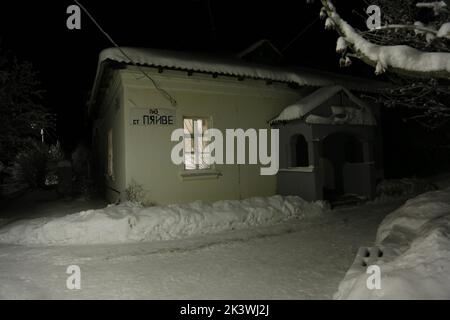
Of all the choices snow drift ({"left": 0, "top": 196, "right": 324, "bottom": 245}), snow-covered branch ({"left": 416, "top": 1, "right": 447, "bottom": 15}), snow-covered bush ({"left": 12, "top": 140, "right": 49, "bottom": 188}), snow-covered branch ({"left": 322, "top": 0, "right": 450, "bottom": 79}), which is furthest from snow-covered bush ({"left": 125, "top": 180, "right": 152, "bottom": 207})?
snow-covered bush ({"left": 12, "top": 140, "right": 49, "bottom": 188})

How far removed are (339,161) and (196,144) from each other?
6000 millimetres

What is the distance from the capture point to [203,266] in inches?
213

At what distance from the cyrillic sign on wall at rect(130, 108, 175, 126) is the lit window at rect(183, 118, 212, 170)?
621mm

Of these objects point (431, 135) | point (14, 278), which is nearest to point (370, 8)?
point (14, 278)

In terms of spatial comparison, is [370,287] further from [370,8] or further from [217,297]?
[370,8]

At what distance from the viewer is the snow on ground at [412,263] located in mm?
3439

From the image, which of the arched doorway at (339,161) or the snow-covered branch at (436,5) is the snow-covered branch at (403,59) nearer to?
the snow-covered branch at (436,5)

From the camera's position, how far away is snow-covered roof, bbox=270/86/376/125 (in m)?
9.96

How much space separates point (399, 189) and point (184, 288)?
10.1m

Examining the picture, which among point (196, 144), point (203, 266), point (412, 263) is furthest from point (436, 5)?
point (196, 144)

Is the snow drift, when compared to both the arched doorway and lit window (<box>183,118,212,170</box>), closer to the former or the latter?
lit window (<box>183,118,212,170</box>)

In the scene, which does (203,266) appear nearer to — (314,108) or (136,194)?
(136,194)

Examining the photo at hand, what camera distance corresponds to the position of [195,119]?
10.0 metres

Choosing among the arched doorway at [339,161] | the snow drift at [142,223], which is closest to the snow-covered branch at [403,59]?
the snow drift at [142,223]
